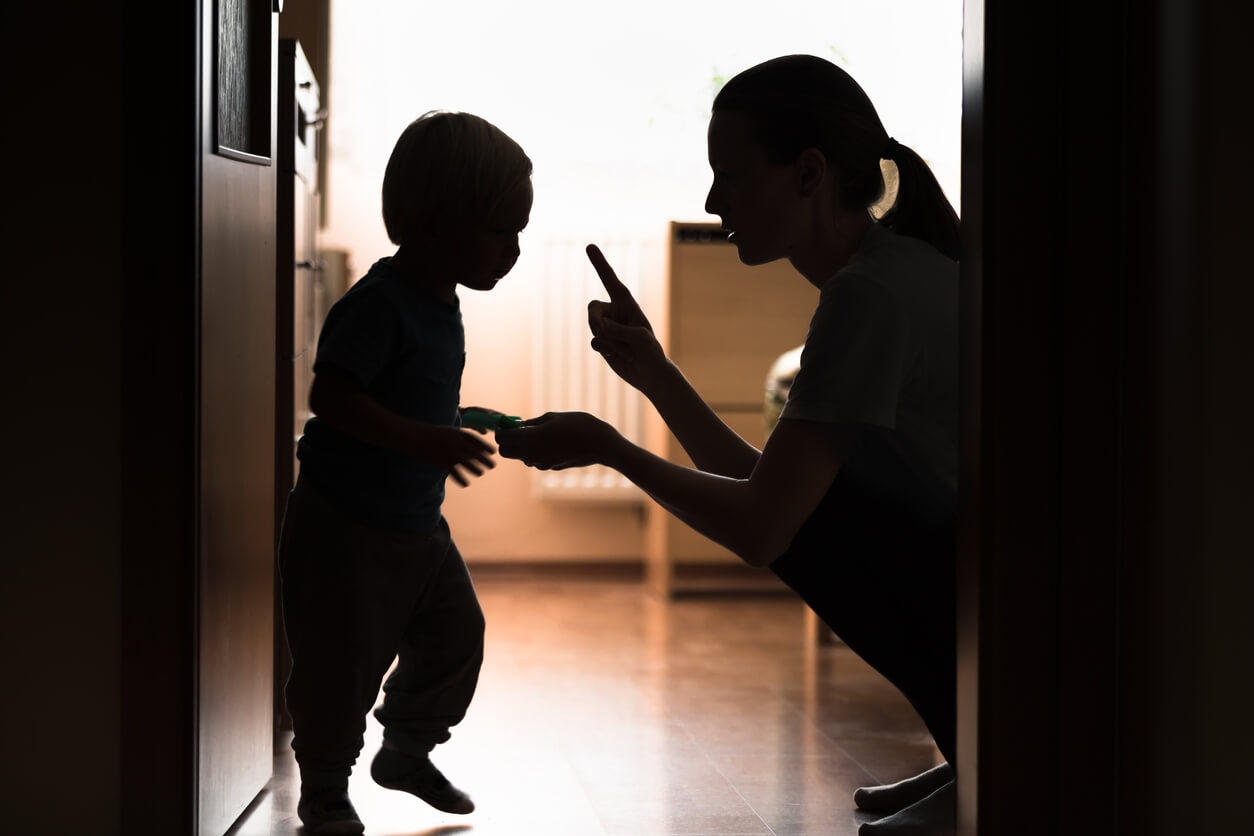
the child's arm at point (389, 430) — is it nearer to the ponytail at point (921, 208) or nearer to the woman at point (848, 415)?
the woman at point (848, 415)

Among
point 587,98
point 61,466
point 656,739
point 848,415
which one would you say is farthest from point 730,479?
point 587,98

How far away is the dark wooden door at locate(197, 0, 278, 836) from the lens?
3.54 feet

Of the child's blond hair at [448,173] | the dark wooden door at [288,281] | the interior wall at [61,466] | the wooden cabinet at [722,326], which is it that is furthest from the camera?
the wooden cabinet at [722,326]

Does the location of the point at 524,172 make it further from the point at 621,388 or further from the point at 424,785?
Answer: the point at 621,388

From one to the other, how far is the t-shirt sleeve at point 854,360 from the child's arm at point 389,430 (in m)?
0.30

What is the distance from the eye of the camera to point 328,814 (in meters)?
1.28

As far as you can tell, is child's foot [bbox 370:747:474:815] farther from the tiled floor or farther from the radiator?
the radiator

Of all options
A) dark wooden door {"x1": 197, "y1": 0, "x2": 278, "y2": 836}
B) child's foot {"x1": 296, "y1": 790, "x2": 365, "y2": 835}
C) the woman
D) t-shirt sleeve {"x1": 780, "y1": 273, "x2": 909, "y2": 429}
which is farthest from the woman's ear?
child's foot {"x1": 296, "y1": 790, "x2": 365, "y2": 835}

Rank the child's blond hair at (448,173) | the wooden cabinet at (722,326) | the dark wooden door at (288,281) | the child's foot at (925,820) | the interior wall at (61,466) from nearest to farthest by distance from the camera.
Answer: the interior wall at (61,466)
the child's foot at (925,820)
the child's blond hair at (448,173)
the dark wooden door at (288,281)
the wooden cabinet at (722,326)

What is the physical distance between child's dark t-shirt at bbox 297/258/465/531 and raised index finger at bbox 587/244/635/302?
0.62 feet

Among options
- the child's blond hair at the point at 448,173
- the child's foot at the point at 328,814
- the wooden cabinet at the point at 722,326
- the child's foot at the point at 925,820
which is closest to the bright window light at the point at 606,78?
the wooden cabinet at the point at 722,326

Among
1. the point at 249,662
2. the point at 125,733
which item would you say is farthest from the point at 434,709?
the point at 125,733

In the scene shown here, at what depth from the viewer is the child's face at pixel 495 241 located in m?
1.37

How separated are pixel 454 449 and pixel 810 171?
0.46 meters
